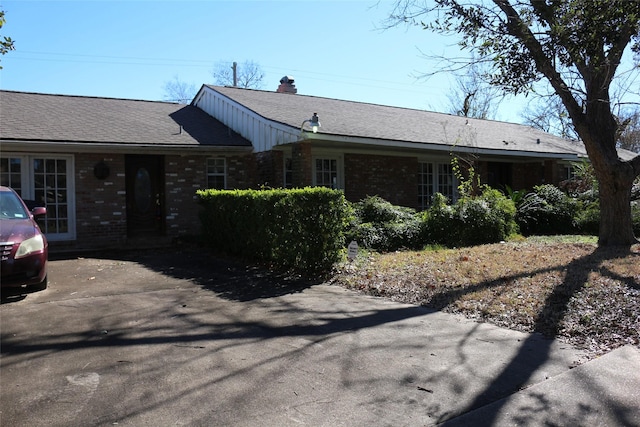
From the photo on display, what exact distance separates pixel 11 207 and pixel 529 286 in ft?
25.8

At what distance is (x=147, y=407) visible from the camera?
3432 mm

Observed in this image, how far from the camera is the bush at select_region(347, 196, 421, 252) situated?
11039 millimetres

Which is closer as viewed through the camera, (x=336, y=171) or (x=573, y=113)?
(x=573, y=113)

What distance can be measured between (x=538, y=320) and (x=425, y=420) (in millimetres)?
2855

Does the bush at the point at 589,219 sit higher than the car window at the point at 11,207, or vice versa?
the car window at the point at 11,207

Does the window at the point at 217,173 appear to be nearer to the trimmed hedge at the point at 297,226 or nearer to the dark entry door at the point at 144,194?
the dark entry door at the point at 144,194

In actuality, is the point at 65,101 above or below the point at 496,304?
above

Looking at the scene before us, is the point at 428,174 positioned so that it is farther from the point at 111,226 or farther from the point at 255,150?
the point at 111,226

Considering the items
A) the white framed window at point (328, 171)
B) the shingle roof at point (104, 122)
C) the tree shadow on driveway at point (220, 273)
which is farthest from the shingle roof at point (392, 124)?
the tree shadow on driveway at point (220, 273)

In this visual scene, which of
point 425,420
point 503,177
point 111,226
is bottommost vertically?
point 425,420

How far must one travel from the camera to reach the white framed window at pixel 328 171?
14477mm

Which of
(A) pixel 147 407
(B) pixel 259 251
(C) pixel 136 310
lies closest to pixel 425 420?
(A) pixel 147 407

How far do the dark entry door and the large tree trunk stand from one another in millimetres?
10750

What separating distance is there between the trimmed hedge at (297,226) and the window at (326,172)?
5054 mm
